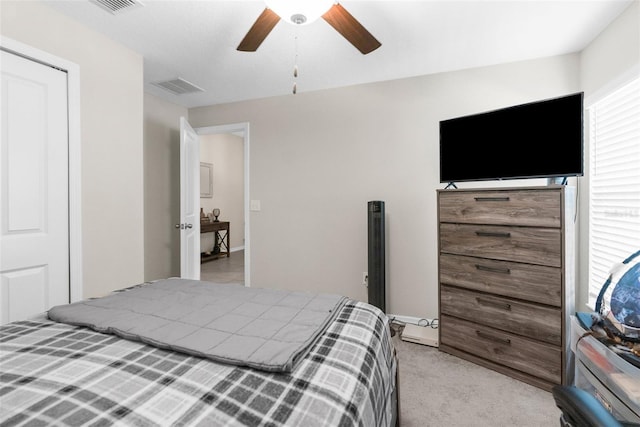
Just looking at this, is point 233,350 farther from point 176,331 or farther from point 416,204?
point 416,204

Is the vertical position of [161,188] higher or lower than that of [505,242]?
higher

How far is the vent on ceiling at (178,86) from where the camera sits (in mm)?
3068

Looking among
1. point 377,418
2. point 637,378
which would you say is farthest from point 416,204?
point 377,418

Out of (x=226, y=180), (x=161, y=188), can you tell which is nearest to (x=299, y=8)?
(x=161, y=188)

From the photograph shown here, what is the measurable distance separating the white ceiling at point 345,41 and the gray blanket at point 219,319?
1.80 m

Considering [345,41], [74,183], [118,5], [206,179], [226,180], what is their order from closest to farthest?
1. [118,5]
2. [74,183]
3. [345,41]
4. [206,179]
5. [226,180]

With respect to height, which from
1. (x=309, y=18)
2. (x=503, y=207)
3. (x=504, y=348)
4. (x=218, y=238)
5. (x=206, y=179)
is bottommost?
(x=504, y=348)

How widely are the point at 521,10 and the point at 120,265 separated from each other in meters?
3.50

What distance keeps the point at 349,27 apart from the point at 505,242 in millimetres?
1716

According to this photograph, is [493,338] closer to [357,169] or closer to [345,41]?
[357,169]

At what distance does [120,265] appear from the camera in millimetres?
2451

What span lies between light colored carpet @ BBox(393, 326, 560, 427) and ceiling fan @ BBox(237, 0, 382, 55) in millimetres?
2187

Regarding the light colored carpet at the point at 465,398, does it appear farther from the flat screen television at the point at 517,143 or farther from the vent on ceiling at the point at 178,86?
the vent on ceiling at the point at 178,86

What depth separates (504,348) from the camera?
6.70ft
